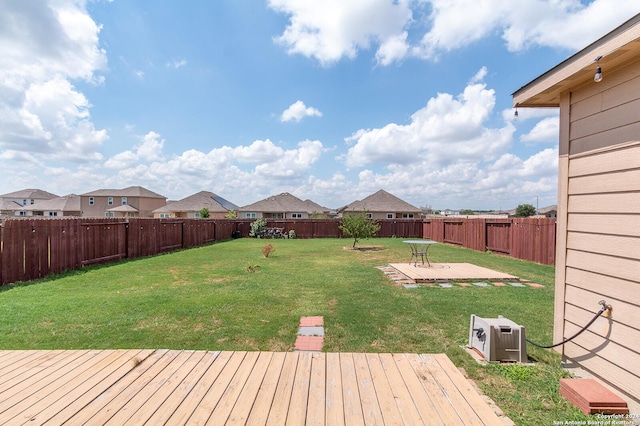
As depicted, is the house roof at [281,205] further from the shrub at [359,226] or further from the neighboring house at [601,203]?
the neighboring house at [601,203]

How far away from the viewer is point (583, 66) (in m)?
2.37

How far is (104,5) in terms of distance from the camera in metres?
6.96

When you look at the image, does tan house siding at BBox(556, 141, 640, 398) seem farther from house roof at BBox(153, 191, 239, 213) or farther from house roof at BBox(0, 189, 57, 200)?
house roof at BBox(0, 189, 57, 200)

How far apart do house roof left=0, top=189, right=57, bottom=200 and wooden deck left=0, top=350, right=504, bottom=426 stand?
74881 mm

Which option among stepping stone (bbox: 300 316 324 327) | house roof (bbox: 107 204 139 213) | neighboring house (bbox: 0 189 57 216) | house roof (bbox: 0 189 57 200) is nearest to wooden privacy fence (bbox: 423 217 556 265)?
stepping stone (bbox: 300 316 324 327)

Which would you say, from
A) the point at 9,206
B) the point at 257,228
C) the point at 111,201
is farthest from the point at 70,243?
the point at 9,206

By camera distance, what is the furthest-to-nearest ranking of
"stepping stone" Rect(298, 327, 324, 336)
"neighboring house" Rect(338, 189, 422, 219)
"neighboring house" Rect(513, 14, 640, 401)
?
1. "neighboring house" Rect(338, 189, 422, 219)
2. "stepping stone" Rect(298, 327, 324, 336)
3. "neighboring house" Rect(513, 14, 640, 401)

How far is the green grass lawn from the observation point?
8.66 ft

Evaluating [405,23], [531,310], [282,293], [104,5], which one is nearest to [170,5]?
[104,5]

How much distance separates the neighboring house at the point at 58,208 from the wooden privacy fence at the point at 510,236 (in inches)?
2198

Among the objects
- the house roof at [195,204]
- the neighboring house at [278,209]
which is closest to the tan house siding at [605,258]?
the neighboring house at [278,209]

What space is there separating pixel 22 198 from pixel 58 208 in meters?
17.0

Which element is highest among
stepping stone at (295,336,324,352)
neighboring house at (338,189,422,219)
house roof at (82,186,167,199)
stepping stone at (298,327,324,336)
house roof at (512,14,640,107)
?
house roof at (82,186,167,199)

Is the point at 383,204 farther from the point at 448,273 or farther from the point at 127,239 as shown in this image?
the point at 127,239
